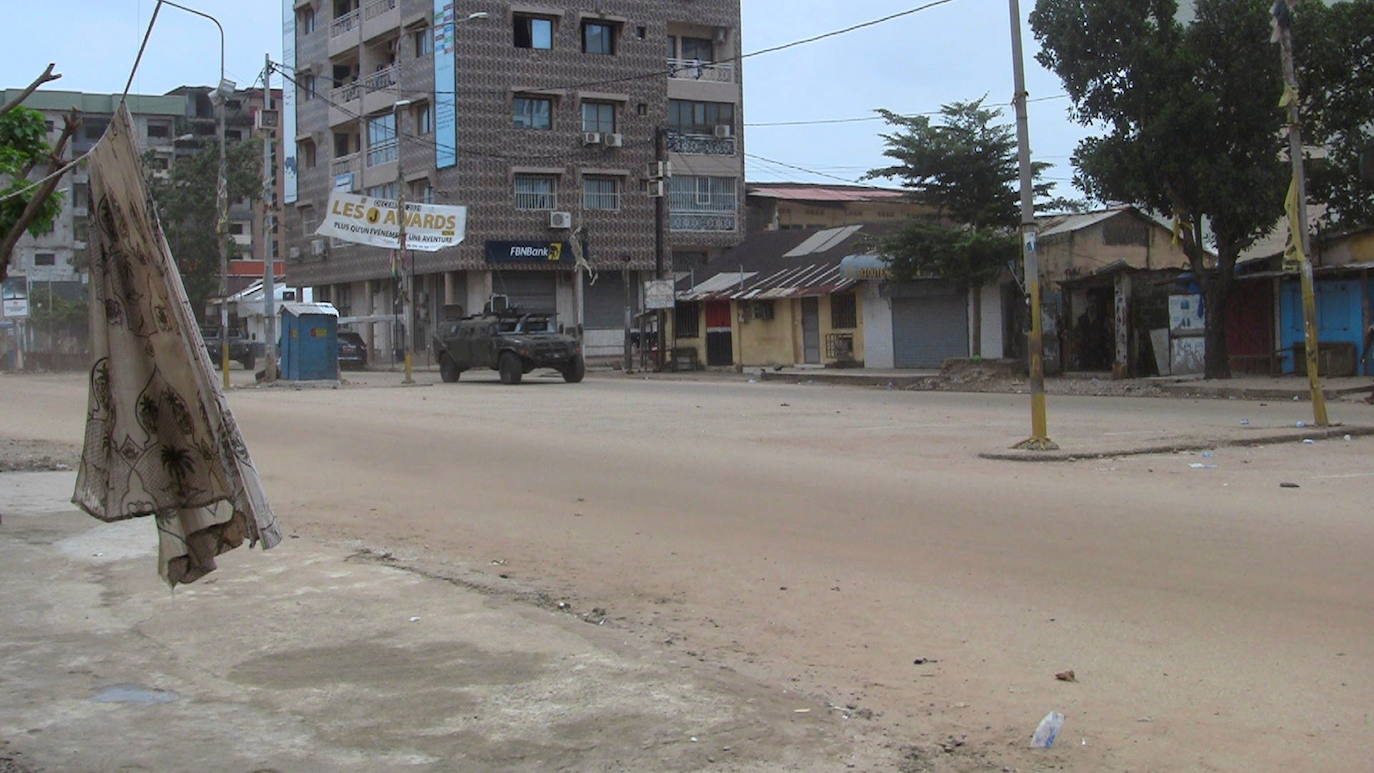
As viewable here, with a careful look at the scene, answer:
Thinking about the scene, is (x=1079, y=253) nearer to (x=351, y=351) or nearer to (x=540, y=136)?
(x=540, y=136)

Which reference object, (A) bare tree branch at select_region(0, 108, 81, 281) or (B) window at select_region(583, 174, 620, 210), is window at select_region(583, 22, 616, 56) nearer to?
(B) window at select_region(583, 174, 620, 210)

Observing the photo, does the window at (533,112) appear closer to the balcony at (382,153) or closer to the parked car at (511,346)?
the balcony at (382,153)

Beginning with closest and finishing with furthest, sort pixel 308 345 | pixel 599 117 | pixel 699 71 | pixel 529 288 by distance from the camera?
pixel 308 345
pixel 529 288
pixel 599 117
pixel 699 71

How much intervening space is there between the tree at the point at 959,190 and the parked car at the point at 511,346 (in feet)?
28.2

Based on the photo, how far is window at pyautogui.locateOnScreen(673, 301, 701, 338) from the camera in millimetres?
46469

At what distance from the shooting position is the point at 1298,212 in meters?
18.5

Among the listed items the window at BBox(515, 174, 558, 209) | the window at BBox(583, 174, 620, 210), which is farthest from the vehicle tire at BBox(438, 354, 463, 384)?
the window at BBox(583, 174, 620, 210)

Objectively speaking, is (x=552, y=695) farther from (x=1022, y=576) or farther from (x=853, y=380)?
(x=853, y=380)

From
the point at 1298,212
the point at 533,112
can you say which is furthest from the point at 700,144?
the point at 1298,212

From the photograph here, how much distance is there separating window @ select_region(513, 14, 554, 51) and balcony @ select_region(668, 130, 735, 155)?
6.34 meters

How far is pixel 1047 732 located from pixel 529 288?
4808 centimetres

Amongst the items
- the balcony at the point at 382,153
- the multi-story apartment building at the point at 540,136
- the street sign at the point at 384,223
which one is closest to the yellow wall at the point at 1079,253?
the street sign at the point at 384,223

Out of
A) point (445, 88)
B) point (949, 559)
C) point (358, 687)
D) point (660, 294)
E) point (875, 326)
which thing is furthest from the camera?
point (445, 88)

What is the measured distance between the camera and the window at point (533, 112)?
167 feet
